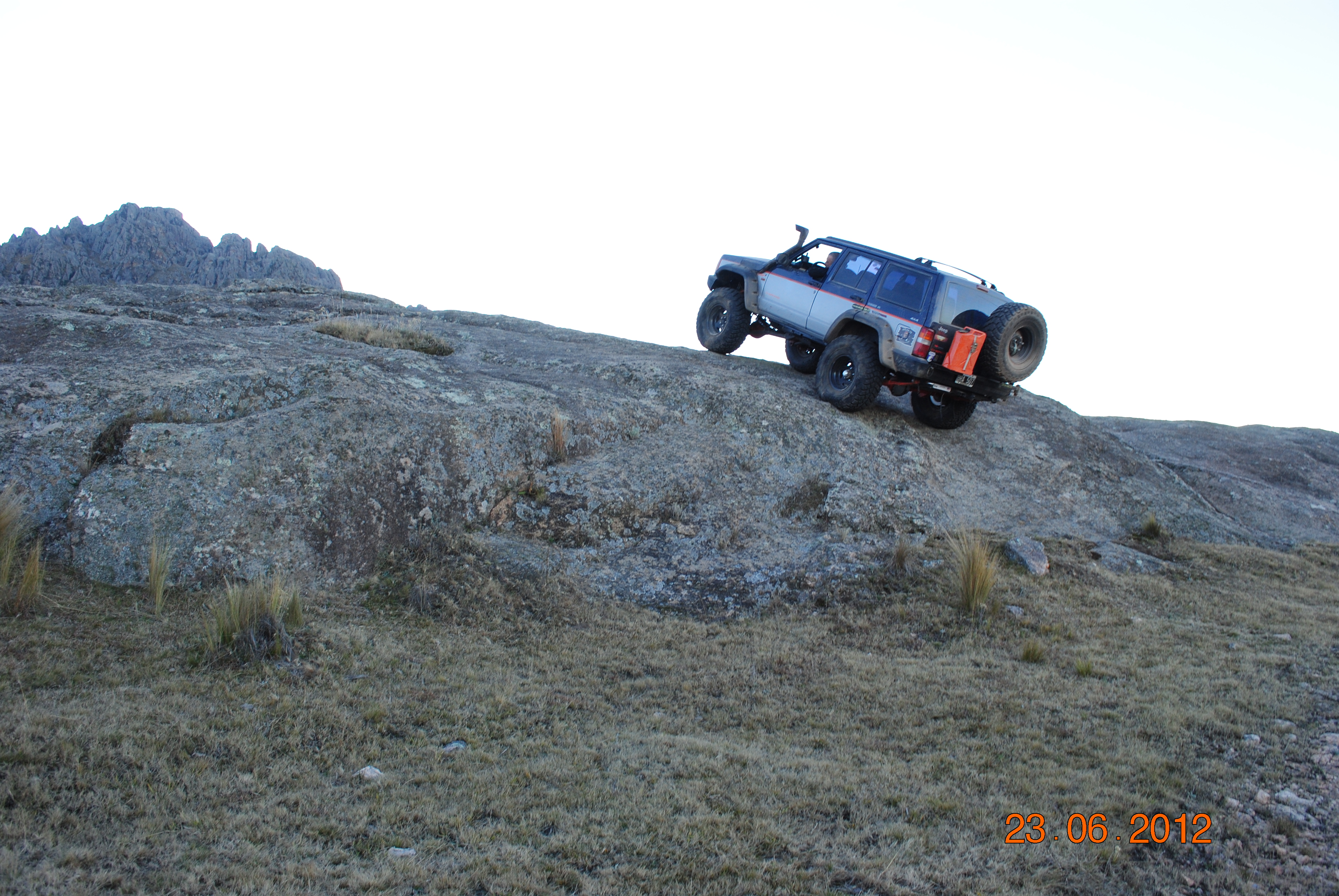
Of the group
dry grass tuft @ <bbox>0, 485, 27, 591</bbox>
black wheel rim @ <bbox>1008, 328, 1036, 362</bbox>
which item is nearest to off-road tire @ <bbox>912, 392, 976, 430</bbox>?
black wheel rim @ <bbox>1008, 328, 1036, 362</bbox>

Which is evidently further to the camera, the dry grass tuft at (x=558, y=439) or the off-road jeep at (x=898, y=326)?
the off-road jeep at (x=898, y=326)

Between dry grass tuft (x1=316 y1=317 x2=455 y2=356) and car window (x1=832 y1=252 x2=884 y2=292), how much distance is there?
565 centimetres

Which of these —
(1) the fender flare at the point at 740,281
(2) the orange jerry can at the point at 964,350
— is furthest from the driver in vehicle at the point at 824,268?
(2) the orange jerry can at the point at 964,350

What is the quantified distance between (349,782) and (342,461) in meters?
4.15

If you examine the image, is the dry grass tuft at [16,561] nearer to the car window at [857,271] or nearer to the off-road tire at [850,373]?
the off-road tire at [850,373]

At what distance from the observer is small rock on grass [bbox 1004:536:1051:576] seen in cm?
845

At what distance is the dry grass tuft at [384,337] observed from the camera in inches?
439

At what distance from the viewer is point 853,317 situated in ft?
35.3

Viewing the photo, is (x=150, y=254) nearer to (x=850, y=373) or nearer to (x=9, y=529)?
(x=9, y=529)

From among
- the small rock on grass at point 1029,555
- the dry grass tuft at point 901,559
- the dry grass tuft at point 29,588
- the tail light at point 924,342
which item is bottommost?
the dry grass tuft at point 29,588

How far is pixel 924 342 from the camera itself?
1000 centimetres

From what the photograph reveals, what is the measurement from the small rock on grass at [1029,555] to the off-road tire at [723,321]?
560 centimetres

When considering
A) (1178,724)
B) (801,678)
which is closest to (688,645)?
(801,678)
